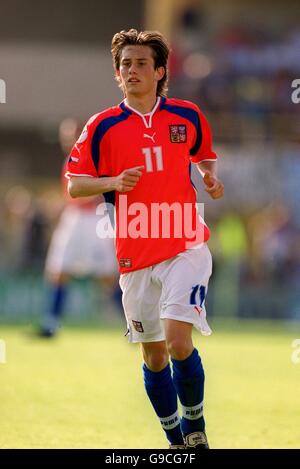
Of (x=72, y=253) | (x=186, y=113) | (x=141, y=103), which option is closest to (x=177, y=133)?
(x=186, y=113)

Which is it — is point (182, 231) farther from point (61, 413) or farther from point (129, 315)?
point (61, 413)

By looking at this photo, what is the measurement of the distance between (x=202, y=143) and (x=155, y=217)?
60 centimetres

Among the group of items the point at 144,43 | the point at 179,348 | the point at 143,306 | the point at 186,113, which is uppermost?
the point at 144,43

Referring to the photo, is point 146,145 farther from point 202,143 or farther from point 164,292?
point 164,292

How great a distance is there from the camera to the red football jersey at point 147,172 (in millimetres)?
5914

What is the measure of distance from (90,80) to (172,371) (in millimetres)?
22273

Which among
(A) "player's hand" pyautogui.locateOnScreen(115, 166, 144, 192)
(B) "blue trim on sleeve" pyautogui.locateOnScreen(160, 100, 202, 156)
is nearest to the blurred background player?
(B) "blue trim on sleeve" pyautogui.locateOnScreen(160, 100, 202, 156)

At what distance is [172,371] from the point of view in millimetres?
5945

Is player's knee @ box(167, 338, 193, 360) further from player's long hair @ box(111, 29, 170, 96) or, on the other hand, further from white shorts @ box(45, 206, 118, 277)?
white shorts @ box(45, 206, 118, 277)

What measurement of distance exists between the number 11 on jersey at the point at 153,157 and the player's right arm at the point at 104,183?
4.0 inches

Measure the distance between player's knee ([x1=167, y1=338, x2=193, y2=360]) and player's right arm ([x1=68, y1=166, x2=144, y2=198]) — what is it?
0.82m

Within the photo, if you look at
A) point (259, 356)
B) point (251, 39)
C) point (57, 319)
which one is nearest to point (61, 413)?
point (259, 356)

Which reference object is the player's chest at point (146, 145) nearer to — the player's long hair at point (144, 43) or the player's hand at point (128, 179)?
the player's hand at point (128, 179)

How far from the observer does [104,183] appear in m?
5.78
